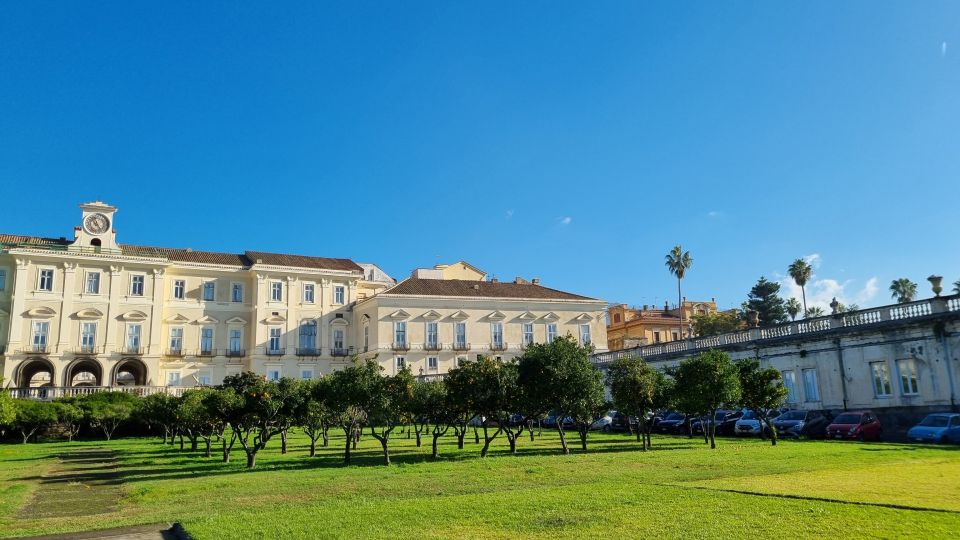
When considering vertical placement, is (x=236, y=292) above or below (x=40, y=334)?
above

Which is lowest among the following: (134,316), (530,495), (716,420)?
(530,495)

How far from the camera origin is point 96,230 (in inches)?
2349

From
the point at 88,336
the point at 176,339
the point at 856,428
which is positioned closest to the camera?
the point at 856,428

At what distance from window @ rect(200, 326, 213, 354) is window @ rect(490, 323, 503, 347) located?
26.1m

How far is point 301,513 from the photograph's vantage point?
1187cm

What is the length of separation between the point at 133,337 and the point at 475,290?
3125cm

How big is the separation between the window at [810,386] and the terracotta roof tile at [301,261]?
44929 millimetres

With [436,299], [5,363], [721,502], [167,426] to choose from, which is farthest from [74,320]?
[721,502]

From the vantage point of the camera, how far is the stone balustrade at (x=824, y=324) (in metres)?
29.2

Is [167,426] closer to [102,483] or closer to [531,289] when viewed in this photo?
[102,483]

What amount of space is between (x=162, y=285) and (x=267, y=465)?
43.5 meters

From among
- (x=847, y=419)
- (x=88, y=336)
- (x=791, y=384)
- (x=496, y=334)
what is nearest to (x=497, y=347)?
(x=496, y=334)

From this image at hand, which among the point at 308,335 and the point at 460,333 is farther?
the point at 460,333

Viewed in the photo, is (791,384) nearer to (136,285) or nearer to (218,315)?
(218,315)
